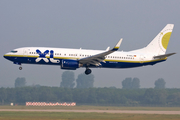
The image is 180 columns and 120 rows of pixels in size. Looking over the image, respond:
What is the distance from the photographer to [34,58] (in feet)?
179

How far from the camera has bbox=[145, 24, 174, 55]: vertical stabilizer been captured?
206ft

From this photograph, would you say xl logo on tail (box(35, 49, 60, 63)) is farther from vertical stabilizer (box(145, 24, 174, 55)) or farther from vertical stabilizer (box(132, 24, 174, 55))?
vertical stabilizer (box(145, 24, 174, 55))

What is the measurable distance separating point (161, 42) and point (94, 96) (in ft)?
97.5

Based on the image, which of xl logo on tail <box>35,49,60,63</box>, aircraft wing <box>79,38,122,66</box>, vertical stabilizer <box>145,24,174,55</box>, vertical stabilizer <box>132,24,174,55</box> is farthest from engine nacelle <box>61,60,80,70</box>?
vertical stabilizer <box>145,24,174,55</box>

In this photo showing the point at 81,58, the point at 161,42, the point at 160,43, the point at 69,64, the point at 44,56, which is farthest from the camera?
the point at 161,42

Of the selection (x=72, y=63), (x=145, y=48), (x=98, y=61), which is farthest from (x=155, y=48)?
(x=72, y=63)

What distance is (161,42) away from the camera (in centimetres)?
6372

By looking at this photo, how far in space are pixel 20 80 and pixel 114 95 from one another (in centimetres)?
8221

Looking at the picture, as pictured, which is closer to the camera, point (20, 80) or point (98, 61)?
point (98, 61)

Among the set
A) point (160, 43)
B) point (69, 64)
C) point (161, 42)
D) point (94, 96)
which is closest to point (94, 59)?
point (69, 64)

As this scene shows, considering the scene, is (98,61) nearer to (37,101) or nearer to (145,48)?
(145,48)

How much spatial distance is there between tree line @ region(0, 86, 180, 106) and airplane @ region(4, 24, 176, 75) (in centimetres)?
2426

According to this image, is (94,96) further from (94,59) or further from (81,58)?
(94,59)

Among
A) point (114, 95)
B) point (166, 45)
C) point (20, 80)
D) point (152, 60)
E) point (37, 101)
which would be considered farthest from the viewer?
point (20, 80)
